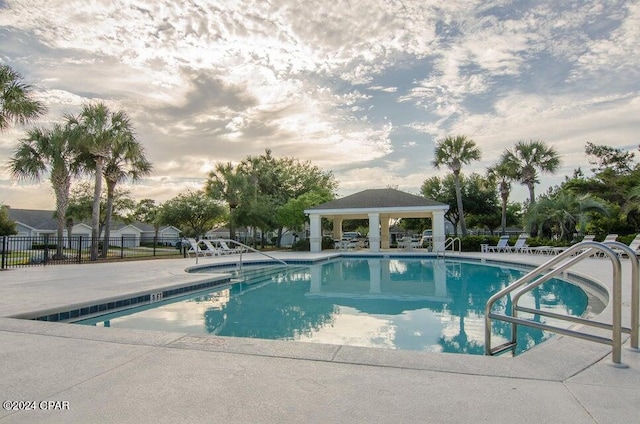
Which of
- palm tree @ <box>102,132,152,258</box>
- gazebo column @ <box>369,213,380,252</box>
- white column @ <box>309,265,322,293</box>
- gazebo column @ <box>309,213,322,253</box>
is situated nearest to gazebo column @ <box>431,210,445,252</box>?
gazebo column @ <box>369,213,380,252</box>

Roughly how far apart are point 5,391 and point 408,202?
2236 centimetres

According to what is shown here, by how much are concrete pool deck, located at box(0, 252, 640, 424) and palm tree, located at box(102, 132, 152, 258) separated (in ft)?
56.5

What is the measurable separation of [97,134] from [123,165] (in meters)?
2.95

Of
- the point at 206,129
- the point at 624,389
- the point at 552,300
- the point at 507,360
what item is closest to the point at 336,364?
the point at 507,360

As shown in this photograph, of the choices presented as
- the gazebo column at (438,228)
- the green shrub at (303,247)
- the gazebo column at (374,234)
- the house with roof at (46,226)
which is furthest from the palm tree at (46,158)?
the gazebo column at (438,228)

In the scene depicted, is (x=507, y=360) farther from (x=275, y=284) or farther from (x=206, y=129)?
(x=206, y=129)

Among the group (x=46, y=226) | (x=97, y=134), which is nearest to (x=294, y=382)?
(x=97, y=134)

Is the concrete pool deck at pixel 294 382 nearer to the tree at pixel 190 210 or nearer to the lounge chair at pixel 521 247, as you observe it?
the lounge chair at pixel 521 247

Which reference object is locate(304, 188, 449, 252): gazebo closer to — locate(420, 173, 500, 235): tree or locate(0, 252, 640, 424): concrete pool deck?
locate(420, 173, 500, 235): tree

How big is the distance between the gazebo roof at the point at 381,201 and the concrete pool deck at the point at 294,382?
19637 millimetres

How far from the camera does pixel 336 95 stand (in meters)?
16.6

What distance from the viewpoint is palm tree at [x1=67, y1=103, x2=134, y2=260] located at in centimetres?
1792

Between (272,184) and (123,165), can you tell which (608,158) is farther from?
(123,165)

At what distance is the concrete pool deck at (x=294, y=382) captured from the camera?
237 centimetres
